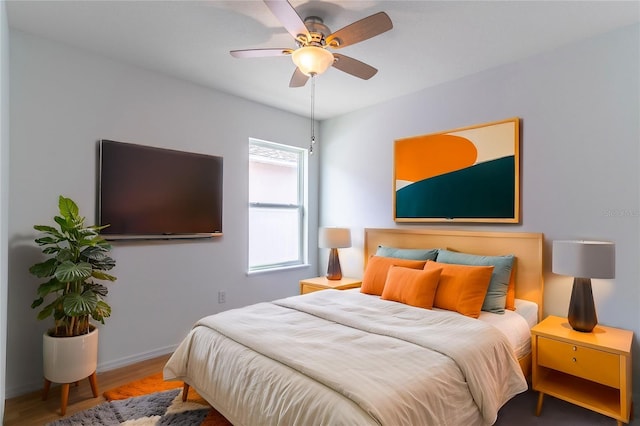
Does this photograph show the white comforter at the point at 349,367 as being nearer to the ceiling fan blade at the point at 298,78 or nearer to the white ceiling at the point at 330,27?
the ceiling fan blade at the point at 298,78

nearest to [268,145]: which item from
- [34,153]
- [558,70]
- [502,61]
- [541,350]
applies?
[34,153]

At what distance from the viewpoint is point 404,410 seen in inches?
54.2

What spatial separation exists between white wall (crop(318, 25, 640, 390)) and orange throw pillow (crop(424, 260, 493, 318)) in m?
0.61

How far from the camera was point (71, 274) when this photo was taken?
7.14 feet

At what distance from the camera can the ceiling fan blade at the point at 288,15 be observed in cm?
170

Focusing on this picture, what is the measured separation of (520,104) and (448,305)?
1795 mm

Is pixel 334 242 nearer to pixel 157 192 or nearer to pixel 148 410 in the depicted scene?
pixel 157 192

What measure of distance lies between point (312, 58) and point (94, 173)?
206 cm

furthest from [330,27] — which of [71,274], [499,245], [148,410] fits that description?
[148,410]

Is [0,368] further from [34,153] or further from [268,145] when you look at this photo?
[268,145]

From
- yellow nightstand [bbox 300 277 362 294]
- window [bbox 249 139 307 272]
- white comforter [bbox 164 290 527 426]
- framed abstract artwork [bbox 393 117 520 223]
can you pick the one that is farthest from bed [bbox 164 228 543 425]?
window [bbox 249 139 307 272]

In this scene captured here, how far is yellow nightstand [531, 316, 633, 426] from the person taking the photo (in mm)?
1979

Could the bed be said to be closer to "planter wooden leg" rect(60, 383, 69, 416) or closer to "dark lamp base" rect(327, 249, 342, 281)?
"planter wooden leg" rect(60, 383, 69, 416)

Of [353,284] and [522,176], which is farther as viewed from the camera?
[353,284]
